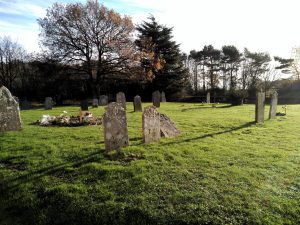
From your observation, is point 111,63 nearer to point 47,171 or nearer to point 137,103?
point 137,103

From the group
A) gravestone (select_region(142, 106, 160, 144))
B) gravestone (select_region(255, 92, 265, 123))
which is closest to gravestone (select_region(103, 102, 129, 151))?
gravestone (select_region(142, 106, 160, 144))

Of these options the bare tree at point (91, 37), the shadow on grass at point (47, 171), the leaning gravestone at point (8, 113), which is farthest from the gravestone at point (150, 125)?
the bare tree at point (91, 37)

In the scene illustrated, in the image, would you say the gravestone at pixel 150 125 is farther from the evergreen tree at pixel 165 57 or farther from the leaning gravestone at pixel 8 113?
the evergreen tree at pixel 165 57

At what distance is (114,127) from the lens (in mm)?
6125

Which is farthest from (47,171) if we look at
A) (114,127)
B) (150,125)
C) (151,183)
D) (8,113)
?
(8,113)

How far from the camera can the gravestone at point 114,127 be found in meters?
6.02

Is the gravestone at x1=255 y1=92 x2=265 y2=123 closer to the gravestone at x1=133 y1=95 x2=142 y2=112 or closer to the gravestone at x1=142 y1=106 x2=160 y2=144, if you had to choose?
the gravestone at x1=142 y1=106 x2=160 y2=144

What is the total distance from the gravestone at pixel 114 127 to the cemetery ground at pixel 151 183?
0.30 m

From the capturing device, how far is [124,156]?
5715 millimetres

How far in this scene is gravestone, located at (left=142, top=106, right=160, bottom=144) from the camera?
268 inches

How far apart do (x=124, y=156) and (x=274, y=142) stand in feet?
15.2

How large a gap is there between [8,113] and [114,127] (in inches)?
203

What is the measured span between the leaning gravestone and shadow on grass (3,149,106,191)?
485 cm

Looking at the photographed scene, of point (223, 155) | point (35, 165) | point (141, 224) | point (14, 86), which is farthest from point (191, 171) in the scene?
point (14, 86)
